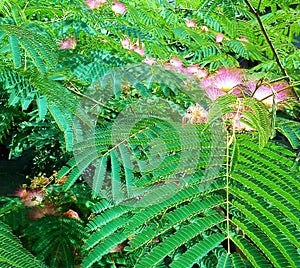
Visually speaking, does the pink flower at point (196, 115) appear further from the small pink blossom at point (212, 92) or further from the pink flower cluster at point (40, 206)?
the pink flower cluster at point (40, 206)

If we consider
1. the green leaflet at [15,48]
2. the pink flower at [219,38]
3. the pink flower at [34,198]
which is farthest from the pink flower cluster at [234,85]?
the pink flower at [34,198]

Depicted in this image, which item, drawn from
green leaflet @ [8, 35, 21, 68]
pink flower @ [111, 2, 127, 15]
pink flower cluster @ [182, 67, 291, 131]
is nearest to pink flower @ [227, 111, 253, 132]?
pink flower cluster @ [182, 67, 291, 131]

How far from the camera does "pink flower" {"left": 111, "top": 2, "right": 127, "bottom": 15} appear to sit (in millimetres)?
1224

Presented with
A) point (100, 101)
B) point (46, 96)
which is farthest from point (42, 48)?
point (100, 101)

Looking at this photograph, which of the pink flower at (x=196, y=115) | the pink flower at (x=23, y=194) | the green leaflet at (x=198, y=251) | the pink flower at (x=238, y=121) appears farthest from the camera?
the pink flower at (x=23, y=194)

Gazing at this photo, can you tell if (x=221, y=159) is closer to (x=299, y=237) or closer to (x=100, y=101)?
(x=299, y=237)

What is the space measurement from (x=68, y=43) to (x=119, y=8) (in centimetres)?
17

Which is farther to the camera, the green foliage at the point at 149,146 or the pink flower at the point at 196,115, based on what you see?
the pink flower at the point at 196,115

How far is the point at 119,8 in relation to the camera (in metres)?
1.23

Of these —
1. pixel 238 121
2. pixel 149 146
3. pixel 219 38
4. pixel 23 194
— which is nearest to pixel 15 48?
pixel 149 146

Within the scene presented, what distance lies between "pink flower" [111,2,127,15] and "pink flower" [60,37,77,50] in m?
0.14

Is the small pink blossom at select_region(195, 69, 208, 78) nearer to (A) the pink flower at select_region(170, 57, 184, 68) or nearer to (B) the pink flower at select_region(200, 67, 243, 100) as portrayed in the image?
(A) the pink flower at select_region(170, 57, 184, 68)

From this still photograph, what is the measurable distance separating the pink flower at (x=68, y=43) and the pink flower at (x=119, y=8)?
14 centimetres

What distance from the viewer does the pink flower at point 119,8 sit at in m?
1.22
